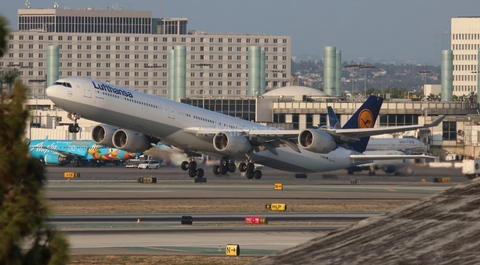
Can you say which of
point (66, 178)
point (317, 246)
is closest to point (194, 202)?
point (66, 178)

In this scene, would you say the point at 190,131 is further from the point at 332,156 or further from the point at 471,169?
the point at 471,169

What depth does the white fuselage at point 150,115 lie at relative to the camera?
2147 inches

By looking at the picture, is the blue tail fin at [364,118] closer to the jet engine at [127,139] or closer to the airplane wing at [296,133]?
the airplane wing at [296,133]

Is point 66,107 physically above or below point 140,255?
above

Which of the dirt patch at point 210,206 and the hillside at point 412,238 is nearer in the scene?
the hillside at point 412,238

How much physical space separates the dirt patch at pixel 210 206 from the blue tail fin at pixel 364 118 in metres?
18.6

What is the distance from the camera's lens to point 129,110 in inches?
2218

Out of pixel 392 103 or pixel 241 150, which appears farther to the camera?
pixel 392 103

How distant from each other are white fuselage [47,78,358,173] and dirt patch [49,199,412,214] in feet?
16.7

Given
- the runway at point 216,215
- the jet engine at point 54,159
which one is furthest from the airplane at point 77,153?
the runway at point 216,215

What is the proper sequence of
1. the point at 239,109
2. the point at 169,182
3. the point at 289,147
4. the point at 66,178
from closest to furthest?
the point at 289,147 < the point at 169,182 < the point at 66,178 < the point at 239,109

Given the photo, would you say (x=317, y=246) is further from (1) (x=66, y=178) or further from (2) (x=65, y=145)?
(2) (x=65, y=145)

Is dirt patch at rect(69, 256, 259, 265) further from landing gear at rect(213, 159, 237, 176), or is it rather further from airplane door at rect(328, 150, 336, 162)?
airplane door at rect(328, 150, 336, 162)

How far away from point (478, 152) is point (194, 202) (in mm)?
66368
